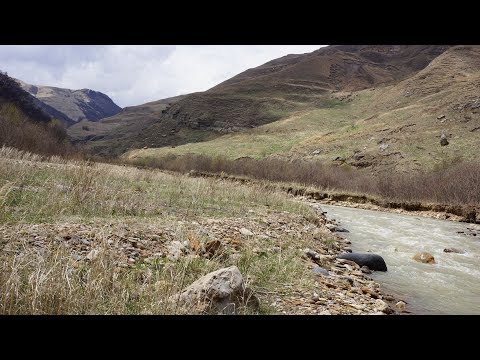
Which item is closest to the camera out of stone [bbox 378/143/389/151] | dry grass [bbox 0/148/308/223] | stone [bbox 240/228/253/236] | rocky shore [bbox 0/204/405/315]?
rocky shore [bbox 0/204/405/315]

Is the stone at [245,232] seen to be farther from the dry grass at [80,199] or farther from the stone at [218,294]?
the stone at [218,294]

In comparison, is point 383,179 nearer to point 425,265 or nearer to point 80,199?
point 425,265

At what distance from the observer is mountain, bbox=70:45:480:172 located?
40.7 metres

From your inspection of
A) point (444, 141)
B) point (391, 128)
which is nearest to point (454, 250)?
point (444, 141)

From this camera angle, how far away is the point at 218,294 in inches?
139

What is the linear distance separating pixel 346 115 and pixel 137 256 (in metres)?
77.7

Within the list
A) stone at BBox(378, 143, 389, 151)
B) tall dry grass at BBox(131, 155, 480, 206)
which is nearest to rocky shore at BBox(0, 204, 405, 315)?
tall dry grass at BBox(131, 155, 480, 206)

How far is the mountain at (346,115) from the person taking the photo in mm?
40656

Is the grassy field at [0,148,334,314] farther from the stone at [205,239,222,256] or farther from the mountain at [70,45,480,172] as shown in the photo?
the mountain at [70,45,480,172]

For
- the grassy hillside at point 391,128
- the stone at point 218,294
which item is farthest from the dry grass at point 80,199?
the grassy hillside at point 391,128

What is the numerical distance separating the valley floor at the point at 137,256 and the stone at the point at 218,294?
181 millimetres

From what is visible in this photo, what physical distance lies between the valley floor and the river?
0.78 m
